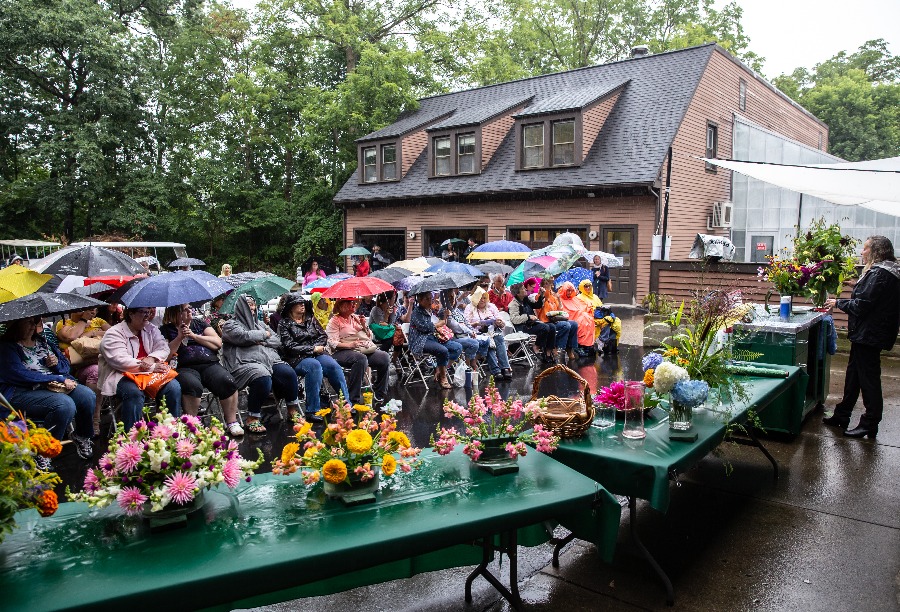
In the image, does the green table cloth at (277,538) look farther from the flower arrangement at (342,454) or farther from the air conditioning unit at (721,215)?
the air conditioning unit at (721,215)

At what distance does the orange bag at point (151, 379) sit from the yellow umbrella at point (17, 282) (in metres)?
1.14

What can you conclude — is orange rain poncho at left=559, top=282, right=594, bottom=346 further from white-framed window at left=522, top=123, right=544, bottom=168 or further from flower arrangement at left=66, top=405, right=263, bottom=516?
white-framed window at left=522, top=123, right=544, bottom=168

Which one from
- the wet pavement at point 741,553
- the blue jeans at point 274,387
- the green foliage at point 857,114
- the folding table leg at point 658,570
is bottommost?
the wet pavement at point 741,553

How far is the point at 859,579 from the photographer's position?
3.78 m

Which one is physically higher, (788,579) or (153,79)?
(153,79)

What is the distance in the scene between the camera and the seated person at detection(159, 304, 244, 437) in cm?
638

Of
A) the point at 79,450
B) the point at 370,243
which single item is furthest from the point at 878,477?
the point at 370,243

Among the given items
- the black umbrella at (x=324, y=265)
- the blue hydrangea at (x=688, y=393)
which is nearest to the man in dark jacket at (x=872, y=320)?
the blue hydrangea at (x=688, y=393)

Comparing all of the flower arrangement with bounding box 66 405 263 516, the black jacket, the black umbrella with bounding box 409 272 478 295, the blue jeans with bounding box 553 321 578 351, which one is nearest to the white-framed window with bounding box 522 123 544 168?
the blue jeans with bounding box 553 321 578 351

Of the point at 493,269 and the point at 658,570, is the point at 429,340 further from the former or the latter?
the point at 658,570

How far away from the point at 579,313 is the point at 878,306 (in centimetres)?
554

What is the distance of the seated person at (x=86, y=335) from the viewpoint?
6.59 meters

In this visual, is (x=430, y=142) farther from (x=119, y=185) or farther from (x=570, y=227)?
(x=119, y=185)

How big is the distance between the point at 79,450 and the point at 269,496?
4199 millimetres
